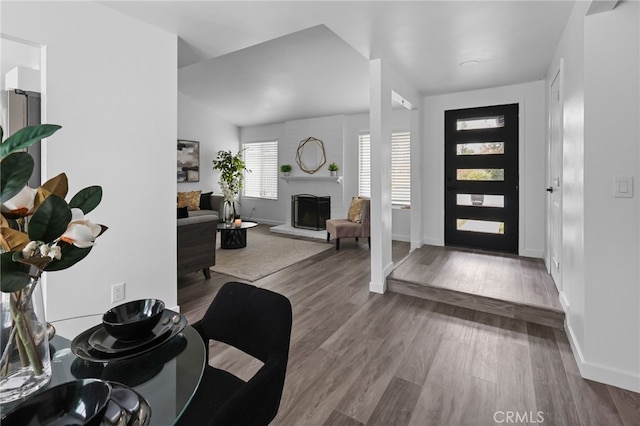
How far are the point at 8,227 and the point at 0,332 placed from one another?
0.30 meters

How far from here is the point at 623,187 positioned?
1971 millimetres

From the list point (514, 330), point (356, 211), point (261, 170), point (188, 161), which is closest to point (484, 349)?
point (514, 330)

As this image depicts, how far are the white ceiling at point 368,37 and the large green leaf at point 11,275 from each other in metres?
2.28

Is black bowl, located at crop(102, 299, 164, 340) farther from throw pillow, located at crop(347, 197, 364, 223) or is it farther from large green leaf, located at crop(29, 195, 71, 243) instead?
throw pillow, located at crop(347, 197, 364, 223)

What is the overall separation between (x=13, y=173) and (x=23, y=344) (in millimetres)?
462

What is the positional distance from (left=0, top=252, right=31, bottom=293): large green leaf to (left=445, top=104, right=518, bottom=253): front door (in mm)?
5124

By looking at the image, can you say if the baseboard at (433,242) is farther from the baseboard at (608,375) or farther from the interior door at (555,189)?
the baseboard at (608,375)

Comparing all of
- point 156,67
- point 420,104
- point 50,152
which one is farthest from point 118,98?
point 420,104

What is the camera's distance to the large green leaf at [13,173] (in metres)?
0.68

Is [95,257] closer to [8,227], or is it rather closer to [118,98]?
[118,98]

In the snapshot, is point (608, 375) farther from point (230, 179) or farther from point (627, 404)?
point (230, 179)

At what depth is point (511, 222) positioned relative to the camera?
471 centimetres

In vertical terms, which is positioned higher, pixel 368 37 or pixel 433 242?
pixel 368 37

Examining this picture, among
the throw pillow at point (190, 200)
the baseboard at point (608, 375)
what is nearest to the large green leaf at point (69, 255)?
the baseboard at point (608, 375)
